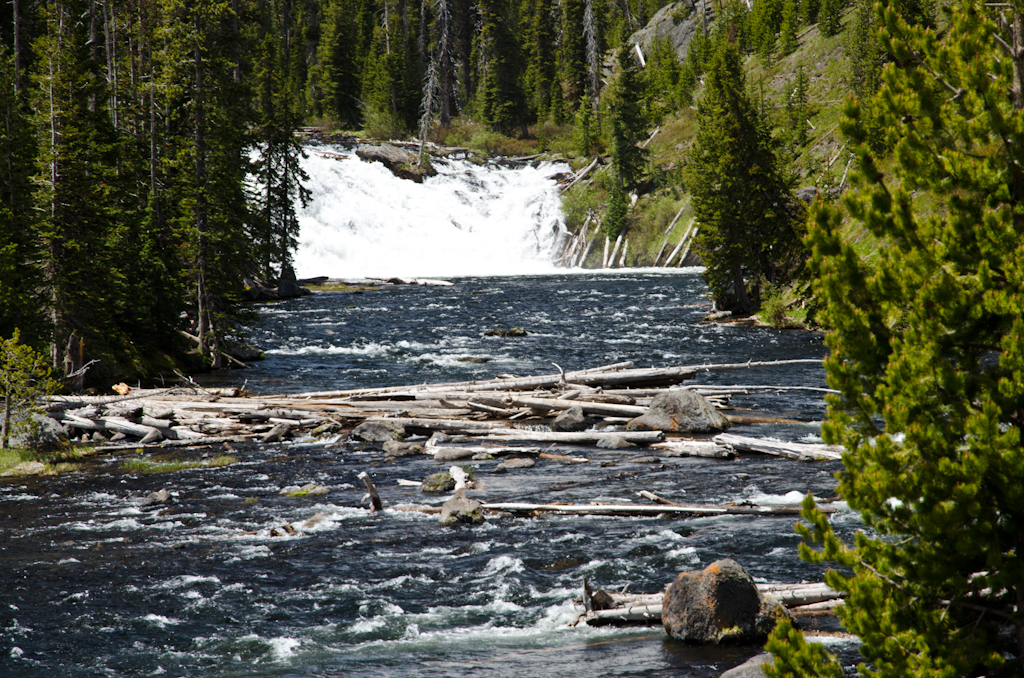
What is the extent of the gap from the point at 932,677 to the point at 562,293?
1964 inches

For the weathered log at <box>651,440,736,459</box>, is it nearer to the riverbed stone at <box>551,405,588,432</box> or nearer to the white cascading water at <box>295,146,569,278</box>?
the riverbed stone at <box>551,405,588,432</box>

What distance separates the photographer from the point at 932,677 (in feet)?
13.0

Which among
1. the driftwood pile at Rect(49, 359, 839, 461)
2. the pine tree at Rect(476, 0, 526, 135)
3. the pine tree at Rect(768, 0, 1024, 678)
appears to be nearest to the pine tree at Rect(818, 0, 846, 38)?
the pine tree at Rect(476, 0, 526, 135)

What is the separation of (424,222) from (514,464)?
6613 centimetres

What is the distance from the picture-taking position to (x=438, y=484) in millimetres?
14289

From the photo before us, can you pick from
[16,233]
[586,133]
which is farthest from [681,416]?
[586,133]

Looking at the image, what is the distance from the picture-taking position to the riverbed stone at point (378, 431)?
18219 millimetres

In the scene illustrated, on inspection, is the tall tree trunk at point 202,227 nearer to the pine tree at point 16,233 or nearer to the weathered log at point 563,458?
the pine tree at point 16,233

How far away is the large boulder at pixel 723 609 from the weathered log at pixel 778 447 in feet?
22.4

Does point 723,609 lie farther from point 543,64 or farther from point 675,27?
point 675,27

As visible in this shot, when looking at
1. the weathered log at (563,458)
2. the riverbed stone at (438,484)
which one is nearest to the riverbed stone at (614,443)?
the weathered log at (563,458)

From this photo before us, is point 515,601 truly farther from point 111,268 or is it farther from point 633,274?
point 633,274

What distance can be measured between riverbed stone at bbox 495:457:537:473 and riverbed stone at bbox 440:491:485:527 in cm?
304

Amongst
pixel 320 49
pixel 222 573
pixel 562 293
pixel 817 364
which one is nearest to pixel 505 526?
pixel 222 573
